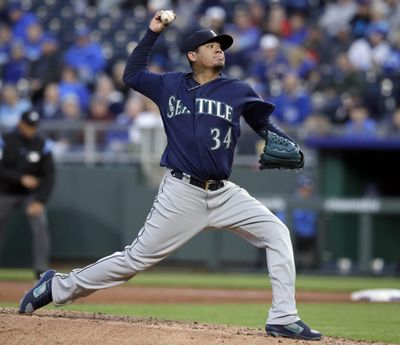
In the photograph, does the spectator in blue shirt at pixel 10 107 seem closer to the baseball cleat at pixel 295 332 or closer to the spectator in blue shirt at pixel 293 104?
the spectator in blue shirt at pixel 293 104

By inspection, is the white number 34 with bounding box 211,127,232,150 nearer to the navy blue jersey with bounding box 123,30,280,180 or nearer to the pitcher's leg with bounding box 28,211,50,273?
the navy blue jersey with bounding box 123,30,280,180

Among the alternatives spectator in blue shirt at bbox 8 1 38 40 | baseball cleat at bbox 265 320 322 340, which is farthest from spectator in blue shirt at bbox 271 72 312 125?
baseball cleat at bbox 265 320 322 340

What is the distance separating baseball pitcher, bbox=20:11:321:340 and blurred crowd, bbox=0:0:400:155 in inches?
297

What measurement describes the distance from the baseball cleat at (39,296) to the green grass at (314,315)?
1.85m

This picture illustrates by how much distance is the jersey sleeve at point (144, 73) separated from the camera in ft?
20.9

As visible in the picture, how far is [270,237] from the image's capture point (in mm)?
6164

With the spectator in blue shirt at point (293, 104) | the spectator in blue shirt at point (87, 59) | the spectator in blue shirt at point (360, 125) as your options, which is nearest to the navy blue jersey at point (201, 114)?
the spectator in blue shirt at point (360, 125)

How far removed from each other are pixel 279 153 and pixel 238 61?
9422 millimetres

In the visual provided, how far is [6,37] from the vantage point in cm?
1775

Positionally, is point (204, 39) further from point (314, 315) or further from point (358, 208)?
point (358, 208)

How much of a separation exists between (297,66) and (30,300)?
915 cm

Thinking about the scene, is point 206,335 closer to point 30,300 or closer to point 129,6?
point 30,300

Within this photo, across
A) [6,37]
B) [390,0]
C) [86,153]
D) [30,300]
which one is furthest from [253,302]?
[6,37]

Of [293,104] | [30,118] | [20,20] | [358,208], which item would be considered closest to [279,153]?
[30,118]
